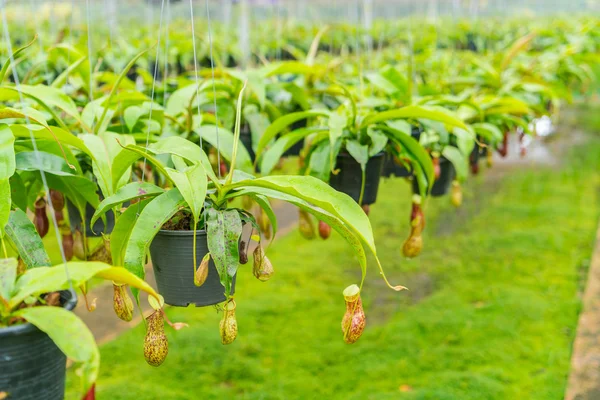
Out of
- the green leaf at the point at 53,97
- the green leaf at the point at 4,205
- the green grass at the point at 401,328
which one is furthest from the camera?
the green grass at the point at 401,328

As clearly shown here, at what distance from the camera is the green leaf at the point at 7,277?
0.76 meters

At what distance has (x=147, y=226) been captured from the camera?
0.97 meters

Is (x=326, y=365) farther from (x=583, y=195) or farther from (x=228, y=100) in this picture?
(x=583, y=195)

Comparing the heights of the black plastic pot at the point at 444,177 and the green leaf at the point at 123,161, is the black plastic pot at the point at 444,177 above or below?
below

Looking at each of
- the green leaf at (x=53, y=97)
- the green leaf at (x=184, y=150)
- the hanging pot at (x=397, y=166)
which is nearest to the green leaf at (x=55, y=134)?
the green leaf at (x=184, y=150)

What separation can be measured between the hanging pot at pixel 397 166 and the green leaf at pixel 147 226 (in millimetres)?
956

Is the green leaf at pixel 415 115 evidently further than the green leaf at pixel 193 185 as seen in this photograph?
Yes

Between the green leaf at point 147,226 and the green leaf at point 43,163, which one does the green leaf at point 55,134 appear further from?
the green leaf at point 147,226

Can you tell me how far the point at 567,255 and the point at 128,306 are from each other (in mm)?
2945

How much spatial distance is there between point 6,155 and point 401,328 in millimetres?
1940

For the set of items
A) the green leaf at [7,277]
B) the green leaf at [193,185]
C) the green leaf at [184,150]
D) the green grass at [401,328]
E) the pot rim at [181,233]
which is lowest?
the green grass at [401,328]

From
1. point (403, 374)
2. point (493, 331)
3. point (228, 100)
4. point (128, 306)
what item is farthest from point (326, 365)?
point (128, 306)

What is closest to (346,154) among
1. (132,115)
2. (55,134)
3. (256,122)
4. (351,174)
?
(351,174)

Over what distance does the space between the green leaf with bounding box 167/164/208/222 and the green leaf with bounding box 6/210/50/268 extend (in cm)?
21
